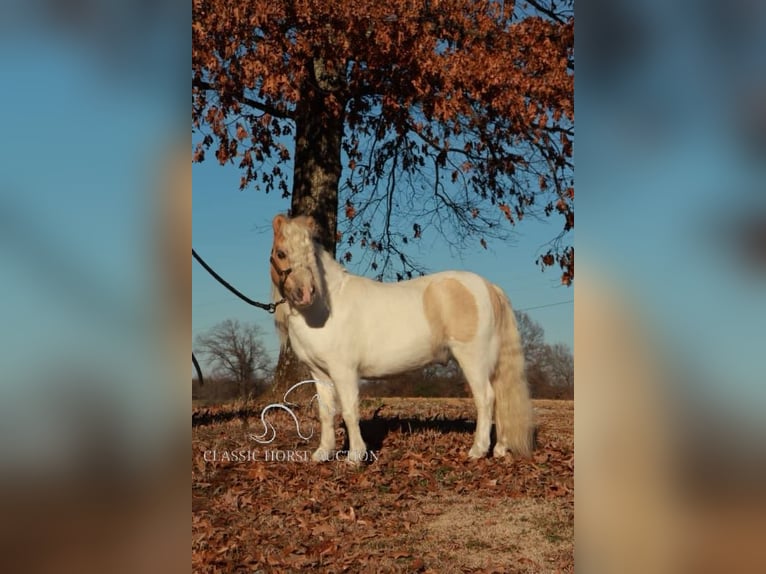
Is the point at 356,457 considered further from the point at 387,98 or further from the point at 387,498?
the point at 387,98

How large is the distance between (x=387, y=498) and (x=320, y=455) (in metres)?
0.35

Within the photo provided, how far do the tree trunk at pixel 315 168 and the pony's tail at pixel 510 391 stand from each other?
0.79m

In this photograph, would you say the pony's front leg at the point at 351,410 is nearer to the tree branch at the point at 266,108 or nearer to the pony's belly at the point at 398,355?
the pony's belly at the point at 398,355

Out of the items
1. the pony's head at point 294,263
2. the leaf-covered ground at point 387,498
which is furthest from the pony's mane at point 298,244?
the leaf-covered ground at point 387,498

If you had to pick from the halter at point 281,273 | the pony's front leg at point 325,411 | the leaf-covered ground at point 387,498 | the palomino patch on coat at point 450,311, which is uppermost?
the halter at point 281,273

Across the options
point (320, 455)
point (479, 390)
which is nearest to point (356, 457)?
point (320, 455)

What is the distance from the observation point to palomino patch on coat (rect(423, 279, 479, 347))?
2.90 meters

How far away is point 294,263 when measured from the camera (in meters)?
2.86

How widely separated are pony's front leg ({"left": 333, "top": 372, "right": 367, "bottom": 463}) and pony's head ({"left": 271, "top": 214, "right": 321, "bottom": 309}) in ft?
1.23

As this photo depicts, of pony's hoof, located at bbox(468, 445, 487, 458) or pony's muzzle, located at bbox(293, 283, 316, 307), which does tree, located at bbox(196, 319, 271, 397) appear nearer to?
pony's muzzle, located at bbox(293, 283, 316, 307)

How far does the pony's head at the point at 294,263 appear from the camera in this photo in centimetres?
285
